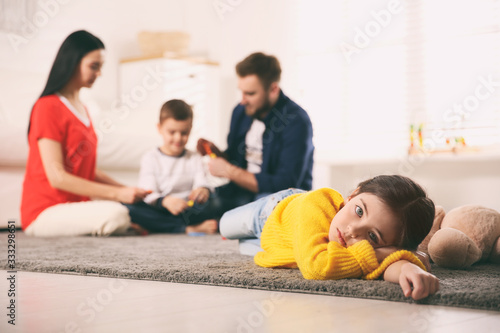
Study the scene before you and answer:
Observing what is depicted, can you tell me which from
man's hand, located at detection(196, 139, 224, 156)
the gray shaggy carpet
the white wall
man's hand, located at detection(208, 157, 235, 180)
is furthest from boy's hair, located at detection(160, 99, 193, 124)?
the white wall

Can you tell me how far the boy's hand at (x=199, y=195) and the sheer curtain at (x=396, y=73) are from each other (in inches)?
50.7

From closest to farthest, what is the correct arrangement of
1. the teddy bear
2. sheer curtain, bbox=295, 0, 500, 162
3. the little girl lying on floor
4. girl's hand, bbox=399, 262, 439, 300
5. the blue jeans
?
girl's hand, bbox=399, 262, 439, 300 → the little girl lying on floor → the teddy bear → the blue jeans → sheer curtain, bbox=295, 0, 500, 162

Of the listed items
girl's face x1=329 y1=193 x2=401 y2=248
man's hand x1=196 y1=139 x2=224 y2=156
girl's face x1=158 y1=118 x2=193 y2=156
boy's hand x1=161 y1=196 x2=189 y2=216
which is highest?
girl's face x1=158 y1=118 x2=193 y2=156

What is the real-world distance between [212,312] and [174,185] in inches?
67.7

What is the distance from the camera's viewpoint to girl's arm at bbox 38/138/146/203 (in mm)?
2133

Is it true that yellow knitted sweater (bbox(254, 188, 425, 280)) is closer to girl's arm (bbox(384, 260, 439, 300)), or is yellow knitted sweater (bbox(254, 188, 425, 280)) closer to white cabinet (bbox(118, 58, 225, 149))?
girl's arm (bbox(384, 260, 439, 300))

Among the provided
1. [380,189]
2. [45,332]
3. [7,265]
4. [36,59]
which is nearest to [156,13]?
[36,59]

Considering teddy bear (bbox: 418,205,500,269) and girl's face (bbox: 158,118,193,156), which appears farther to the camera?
girl's face (bbox: 158,118,193,156)

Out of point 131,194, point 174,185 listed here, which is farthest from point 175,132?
point 131,194

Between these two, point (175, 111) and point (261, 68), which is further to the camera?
point (175, 111)

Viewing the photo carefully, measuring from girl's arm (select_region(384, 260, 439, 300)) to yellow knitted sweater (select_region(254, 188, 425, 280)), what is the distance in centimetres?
6

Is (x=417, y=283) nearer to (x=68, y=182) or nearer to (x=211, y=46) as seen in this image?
(x=68, y=182)

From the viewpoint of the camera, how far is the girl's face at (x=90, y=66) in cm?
218

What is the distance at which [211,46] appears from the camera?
4324mm
